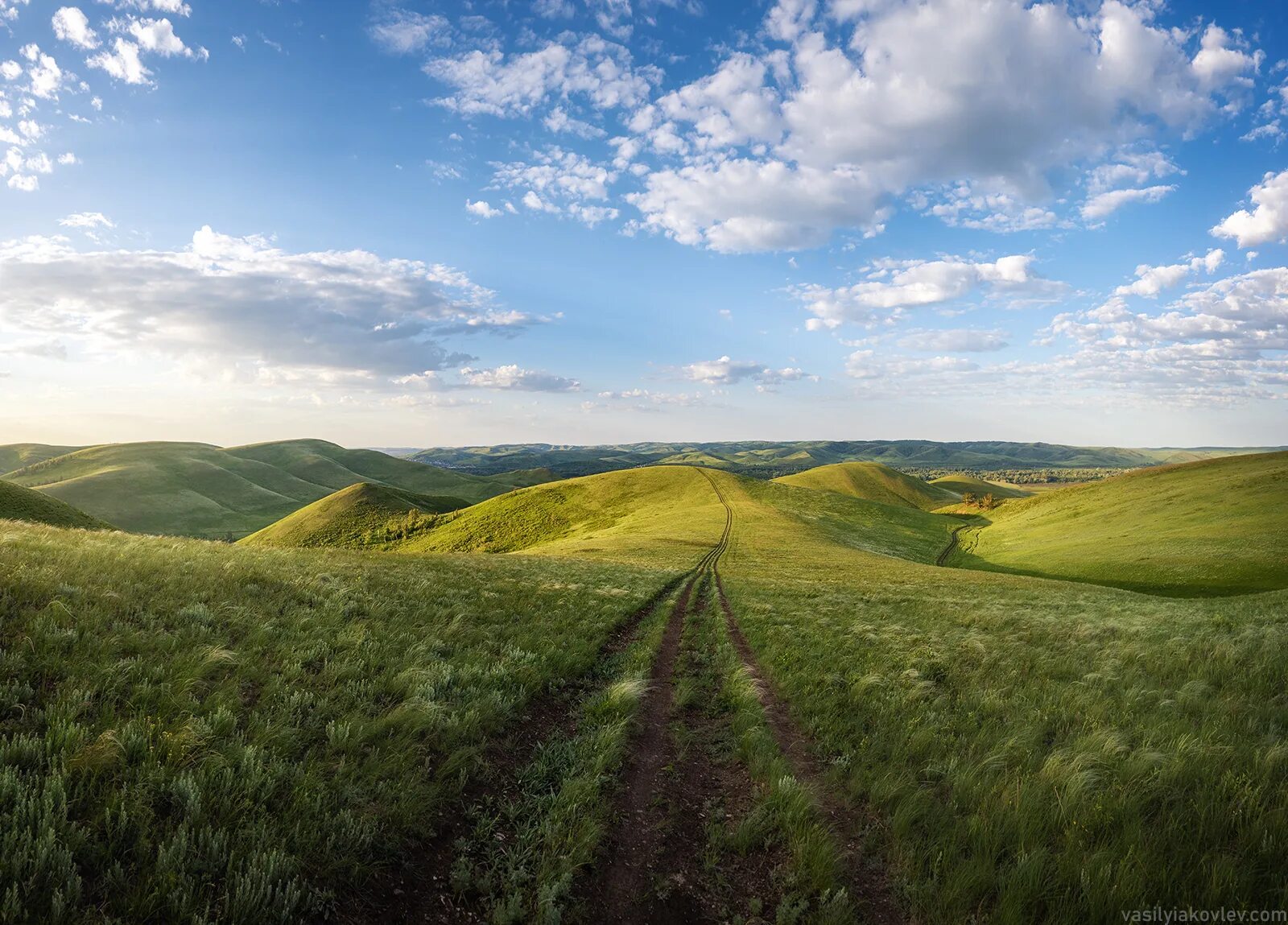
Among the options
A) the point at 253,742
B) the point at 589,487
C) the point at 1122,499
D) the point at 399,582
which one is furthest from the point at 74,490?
the point at 1122,499

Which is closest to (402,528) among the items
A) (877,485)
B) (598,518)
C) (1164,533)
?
(598,518)

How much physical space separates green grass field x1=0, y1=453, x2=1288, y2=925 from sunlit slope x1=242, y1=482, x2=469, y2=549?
281 ft

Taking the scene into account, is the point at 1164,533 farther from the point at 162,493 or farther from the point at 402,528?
the point at 162,493

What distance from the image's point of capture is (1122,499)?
75938 millimetres

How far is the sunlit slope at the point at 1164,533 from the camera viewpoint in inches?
1577

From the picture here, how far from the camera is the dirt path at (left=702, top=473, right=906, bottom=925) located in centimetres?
487

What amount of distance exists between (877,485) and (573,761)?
173077mm

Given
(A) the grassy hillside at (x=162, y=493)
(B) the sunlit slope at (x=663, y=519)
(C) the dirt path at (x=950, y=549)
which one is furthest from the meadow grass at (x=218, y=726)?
(A) the grassy hillside at (x=162, y=493)

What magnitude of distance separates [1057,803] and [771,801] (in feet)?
10.3

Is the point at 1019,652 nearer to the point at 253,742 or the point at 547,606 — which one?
the point at 547,606

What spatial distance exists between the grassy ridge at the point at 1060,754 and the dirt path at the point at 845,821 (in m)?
0.22

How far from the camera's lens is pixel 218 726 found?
584cm

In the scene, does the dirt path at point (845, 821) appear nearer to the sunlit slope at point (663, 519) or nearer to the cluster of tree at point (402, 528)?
the sunlit slope at point (663, 519)

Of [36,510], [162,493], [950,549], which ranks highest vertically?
[36,510]
